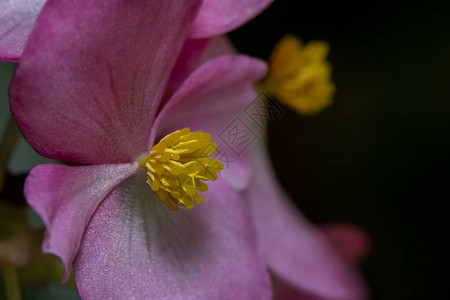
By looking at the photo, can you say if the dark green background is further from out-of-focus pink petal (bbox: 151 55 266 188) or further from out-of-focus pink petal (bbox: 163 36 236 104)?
out-of-focus pink petal (bbox: 163 36 236 104)

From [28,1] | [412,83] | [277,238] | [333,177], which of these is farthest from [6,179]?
[412,83]

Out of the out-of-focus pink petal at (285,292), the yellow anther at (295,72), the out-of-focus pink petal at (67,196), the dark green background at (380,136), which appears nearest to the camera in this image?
the out-of-focus pink petal at (67,196)

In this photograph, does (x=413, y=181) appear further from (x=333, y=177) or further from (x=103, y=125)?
(x=103, y=125)

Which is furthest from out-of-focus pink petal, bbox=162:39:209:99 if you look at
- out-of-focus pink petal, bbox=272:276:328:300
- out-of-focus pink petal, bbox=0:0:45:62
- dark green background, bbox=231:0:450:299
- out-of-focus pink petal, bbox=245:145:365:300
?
dark green background, bbox=231:0:450:299

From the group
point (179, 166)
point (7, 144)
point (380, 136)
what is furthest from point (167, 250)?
point (380, 136)

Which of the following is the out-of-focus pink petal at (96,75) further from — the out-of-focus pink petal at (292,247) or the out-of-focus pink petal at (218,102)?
the out-of-focus pink petal at (292,247)

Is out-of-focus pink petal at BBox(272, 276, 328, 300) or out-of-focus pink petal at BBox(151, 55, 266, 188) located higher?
out-of-focus pink petal at BBox(151, 55, 266, 188)

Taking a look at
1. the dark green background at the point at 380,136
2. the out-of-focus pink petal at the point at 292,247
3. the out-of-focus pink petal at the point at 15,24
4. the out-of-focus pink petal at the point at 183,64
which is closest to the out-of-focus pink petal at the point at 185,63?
the out-of-focus pink petal at the point at 183,64
